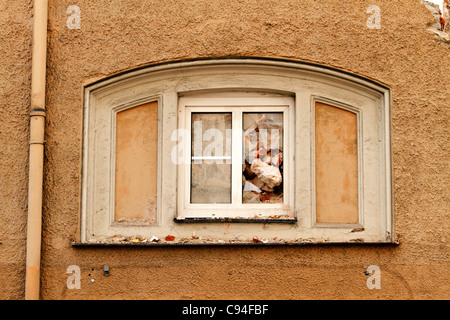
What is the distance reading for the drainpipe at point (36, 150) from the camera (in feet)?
12.9

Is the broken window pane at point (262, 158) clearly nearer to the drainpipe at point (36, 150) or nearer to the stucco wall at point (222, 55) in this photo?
the stucco wall at point (222, 55)

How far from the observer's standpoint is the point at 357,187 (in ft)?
13.9

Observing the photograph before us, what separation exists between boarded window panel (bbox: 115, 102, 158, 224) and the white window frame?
25cm

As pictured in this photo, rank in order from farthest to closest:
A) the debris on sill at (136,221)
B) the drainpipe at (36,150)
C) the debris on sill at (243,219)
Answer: the debris on sill at (136,221) < the debris on sill at (243,219) < the drainpipe at (36,150)

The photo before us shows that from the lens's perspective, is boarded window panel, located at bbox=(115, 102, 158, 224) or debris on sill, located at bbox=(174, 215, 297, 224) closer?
debris on sill, located at bbox=(174, 215, 297, 224)

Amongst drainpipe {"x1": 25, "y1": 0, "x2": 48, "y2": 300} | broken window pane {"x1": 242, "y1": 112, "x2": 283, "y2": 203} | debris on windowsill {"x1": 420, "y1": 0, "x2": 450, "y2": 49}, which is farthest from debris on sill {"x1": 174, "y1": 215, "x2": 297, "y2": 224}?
debris on windowsill {"x1": 420, "y1": 0, "x2": 450, "y2": 49}

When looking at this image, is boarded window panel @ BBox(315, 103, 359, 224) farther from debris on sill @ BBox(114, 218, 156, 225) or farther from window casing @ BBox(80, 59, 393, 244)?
debris on sill @ BBox(114, 218, 156, 225)

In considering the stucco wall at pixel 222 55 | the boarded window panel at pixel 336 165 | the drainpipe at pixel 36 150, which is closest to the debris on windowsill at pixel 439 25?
the stucco wall at pixel 222 55

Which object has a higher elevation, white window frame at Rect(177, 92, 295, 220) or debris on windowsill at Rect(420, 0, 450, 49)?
debris on windowsill at Rect(420, 0, 450, 49)

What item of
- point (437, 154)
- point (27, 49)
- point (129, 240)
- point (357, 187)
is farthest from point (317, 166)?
point (27, 49)

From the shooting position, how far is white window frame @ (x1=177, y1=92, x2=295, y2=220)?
167 inches

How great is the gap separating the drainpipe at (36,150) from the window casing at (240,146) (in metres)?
0.36
